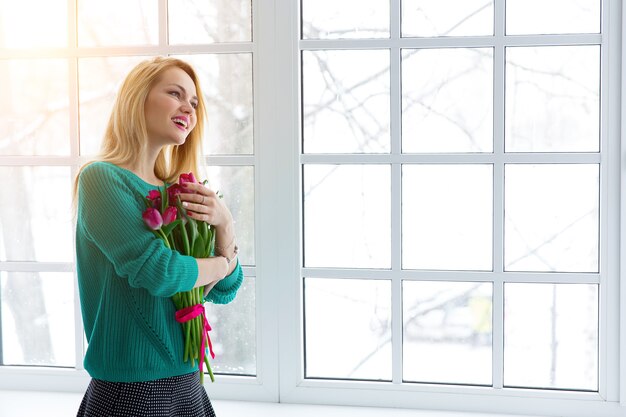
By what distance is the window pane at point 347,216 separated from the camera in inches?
86.5

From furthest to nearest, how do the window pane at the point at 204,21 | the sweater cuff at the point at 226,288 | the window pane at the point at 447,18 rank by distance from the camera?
the window pane at the point at 204,21
the window pane at the point at 447,18
the sweater cuff at the point at 226,288

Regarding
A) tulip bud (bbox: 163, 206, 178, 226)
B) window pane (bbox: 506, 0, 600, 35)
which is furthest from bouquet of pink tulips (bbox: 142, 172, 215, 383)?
window pane (bbox: 506, 0, 600, 35)

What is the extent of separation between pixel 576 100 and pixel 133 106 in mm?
1283

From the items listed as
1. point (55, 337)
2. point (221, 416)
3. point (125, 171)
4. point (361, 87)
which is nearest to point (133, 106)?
point (125, 171)

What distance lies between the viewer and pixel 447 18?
7.01 feet

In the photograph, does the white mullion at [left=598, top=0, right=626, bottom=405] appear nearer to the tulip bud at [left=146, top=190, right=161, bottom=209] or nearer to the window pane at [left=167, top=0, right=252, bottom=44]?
the window pane at [left=167, top=0, right=252, bottom=44]

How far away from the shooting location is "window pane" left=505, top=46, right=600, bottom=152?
2088 mm

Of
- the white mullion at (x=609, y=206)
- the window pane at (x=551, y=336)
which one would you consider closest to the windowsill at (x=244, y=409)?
the window pane at (x=551, y=336)

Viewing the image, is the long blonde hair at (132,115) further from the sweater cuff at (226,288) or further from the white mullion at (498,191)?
the white mullion at (498,191)

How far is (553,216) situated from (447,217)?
306mm

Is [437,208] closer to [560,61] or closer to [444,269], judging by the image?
[444,269]

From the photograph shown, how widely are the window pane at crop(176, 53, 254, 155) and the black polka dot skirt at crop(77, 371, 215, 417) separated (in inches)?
35.4

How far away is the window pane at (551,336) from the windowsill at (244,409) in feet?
0.54

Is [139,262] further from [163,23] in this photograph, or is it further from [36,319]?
[36,319]
